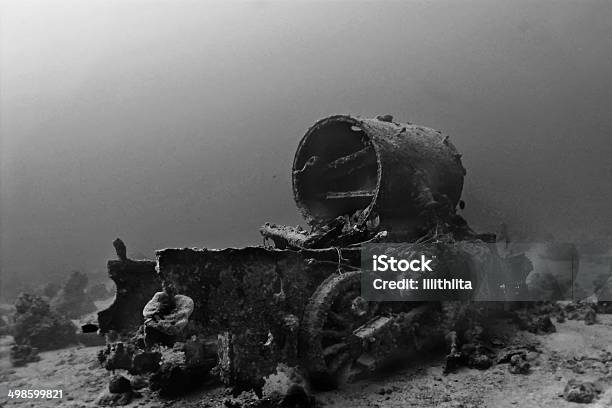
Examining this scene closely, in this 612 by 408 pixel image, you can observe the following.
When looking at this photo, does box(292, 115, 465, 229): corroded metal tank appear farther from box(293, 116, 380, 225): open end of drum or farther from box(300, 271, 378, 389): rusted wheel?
box(300, 271, 378, 389): rusted wheel

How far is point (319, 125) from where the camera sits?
227 inches

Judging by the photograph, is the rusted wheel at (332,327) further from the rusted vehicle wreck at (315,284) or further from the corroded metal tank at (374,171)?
the corroded metal tank at (374,171)

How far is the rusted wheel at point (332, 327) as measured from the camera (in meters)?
3.39

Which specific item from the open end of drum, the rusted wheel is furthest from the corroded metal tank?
the rusted wheel

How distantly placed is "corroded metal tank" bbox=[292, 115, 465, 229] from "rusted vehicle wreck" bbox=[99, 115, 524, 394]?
2cm

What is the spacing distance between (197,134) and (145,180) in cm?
2865

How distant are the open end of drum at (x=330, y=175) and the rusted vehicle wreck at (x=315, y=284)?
19mm

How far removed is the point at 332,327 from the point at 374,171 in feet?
10.2

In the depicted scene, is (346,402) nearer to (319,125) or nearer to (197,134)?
(319,125)

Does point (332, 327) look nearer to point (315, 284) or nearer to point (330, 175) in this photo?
point (315, 284)

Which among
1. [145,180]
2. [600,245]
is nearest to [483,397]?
[600,245]

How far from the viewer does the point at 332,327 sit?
12.1 feet

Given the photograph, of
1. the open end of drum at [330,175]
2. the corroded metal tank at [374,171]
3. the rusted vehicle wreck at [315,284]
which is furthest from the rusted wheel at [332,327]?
the open end of drum at [330,175]

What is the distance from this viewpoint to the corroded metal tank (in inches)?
194
